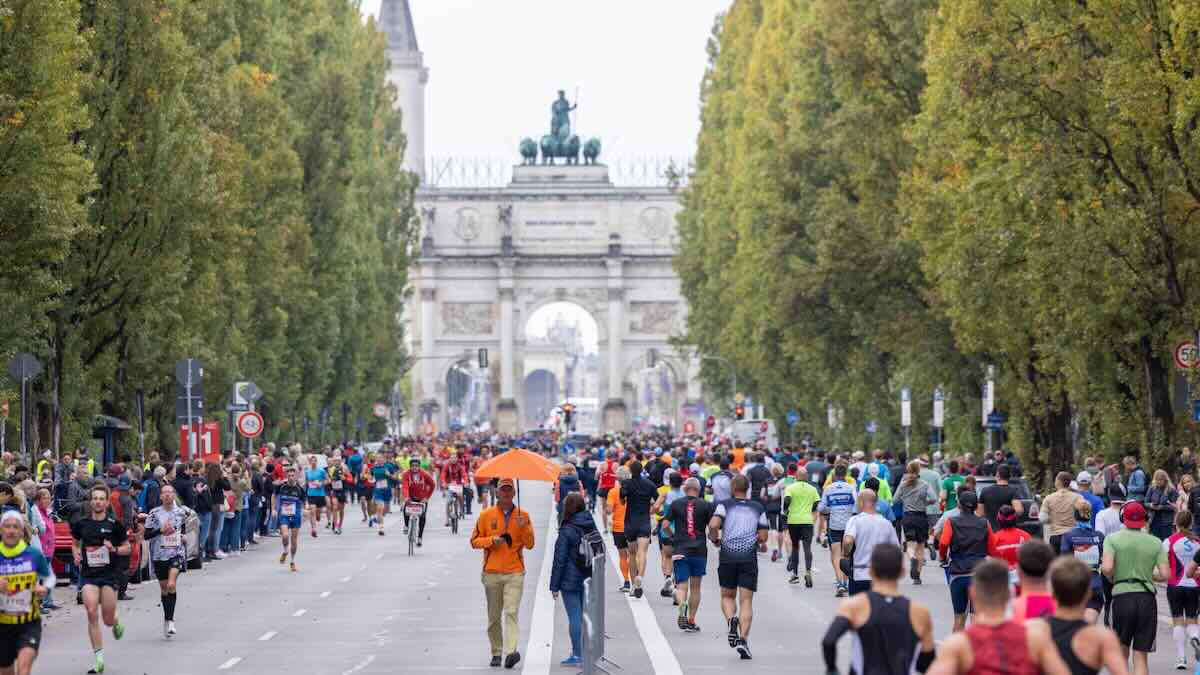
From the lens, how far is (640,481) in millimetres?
29312

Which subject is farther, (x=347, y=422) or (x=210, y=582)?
(x=347, y=422)

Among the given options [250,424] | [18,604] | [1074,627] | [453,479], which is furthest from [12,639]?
[453,479]

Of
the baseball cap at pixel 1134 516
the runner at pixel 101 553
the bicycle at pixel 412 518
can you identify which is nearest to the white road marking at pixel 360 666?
the runner at pixel 101 553

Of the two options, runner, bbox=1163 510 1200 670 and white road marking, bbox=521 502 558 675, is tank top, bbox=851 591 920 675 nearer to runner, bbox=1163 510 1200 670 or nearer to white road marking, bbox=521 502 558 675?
white road marking, bbox=521 502 558 675

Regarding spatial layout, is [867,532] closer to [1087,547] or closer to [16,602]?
[1087,547]

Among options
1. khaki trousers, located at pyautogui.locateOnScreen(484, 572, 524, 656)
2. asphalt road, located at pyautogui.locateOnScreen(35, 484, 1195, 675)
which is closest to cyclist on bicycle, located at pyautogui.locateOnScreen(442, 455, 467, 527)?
asphalt road, located at pyautogui.locateOnScreen(35, 484, 1195, 675)

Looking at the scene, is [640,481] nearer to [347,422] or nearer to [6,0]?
[6,0]

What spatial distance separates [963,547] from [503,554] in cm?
390

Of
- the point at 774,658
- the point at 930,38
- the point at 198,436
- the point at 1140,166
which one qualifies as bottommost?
the point at 774,658

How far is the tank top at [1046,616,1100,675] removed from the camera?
10211 mm

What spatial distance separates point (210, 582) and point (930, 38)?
1770 centimetres

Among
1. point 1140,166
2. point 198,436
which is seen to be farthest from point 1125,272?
point 198,436

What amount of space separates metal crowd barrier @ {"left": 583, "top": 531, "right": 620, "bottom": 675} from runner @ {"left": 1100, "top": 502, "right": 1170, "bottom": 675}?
3858 millimetres

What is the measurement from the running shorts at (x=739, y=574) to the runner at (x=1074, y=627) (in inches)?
418
